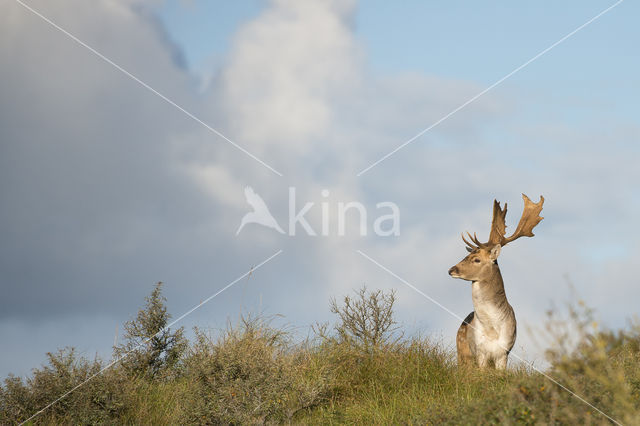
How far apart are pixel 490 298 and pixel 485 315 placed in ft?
0.95

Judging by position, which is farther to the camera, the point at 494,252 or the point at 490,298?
the point at 494,252

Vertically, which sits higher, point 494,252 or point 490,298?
point 494,252

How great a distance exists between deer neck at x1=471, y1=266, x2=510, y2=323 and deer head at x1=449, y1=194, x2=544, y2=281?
96mm

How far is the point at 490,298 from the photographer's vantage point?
10.3 m

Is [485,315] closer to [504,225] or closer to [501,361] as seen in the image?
[501,361]

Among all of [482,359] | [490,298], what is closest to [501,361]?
[482,359]

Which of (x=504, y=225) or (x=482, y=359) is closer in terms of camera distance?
(x=482, y=359)

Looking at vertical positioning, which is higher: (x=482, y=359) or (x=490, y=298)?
(x=490, y=298)

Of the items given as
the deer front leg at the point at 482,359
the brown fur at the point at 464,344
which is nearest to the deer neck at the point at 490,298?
the brown fur at the point at 464,344

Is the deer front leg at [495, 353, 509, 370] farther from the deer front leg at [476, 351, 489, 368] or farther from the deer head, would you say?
the deer head

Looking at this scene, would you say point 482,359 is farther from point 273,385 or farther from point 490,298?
point 273,385

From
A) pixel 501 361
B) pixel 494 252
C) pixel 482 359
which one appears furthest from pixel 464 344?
pixel 494 252

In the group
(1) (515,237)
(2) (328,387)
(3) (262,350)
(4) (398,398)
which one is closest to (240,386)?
(3) (262,350)

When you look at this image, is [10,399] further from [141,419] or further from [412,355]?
[412,355]
